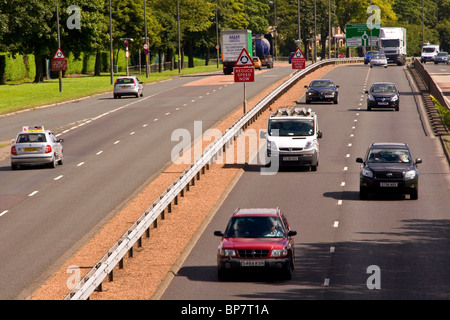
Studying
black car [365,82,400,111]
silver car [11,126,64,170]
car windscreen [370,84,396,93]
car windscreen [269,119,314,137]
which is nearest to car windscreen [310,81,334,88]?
car windscreen [370,84,396,93]

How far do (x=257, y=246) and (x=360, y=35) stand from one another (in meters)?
118

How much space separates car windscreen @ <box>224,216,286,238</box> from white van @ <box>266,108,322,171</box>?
49.4 feet

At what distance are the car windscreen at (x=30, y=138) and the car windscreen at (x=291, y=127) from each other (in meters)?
9.13

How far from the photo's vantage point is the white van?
34.8 metres

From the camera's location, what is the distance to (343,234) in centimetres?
2403

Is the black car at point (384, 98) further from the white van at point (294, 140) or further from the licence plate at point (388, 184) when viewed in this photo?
the licence plate at point (388, 184)

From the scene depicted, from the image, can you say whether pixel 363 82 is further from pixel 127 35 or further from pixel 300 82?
pixel 127 35

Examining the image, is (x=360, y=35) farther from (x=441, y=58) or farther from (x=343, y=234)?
(x=343, y=234)

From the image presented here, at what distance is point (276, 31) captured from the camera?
169 m

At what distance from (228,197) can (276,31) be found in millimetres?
141227

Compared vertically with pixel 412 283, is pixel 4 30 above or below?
above

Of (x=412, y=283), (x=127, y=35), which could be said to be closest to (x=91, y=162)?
(x=412, y=283)

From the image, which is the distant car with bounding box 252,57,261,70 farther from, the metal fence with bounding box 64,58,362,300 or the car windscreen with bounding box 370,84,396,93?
the metal fence with bounding box 64,58,362,300

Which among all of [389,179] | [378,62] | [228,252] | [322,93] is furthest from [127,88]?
[228,252]
